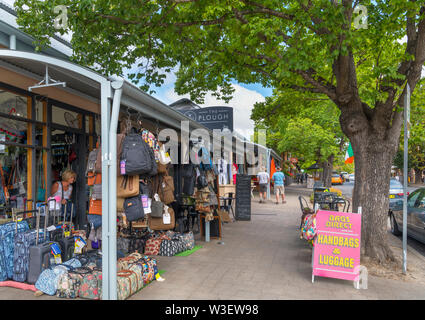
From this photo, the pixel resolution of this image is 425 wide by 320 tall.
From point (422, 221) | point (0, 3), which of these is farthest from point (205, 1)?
point (422, 221)

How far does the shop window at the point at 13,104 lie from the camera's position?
16.9ft

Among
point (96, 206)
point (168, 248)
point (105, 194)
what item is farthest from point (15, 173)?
point (168, 248)

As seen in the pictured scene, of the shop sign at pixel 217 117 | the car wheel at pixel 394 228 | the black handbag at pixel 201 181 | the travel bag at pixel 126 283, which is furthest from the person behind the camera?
the shop sign at pixel 217 117

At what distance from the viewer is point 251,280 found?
4867 millimetres

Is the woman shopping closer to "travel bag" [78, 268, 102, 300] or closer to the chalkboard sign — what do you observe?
"travel bag" [78, 268, 102, 300]

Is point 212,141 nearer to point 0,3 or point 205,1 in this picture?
point 205,1

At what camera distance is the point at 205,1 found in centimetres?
538

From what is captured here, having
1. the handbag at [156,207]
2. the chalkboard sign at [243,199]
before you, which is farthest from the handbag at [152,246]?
the chalkboard sign at [243,199]

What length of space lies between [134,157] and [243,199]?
7.12 metres

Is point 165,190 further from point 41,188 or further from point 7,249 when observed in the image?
point 7,249

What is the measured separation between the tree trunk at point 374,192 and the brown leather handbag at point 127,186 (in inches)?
160

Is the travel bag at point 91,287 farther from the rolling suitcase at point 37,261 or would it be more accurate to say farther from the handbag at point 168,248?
the handbag at point 168,248

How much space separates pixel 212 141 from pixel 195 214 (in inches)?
77.7

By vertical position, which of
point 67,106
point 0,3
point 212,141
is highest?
point 0,3
